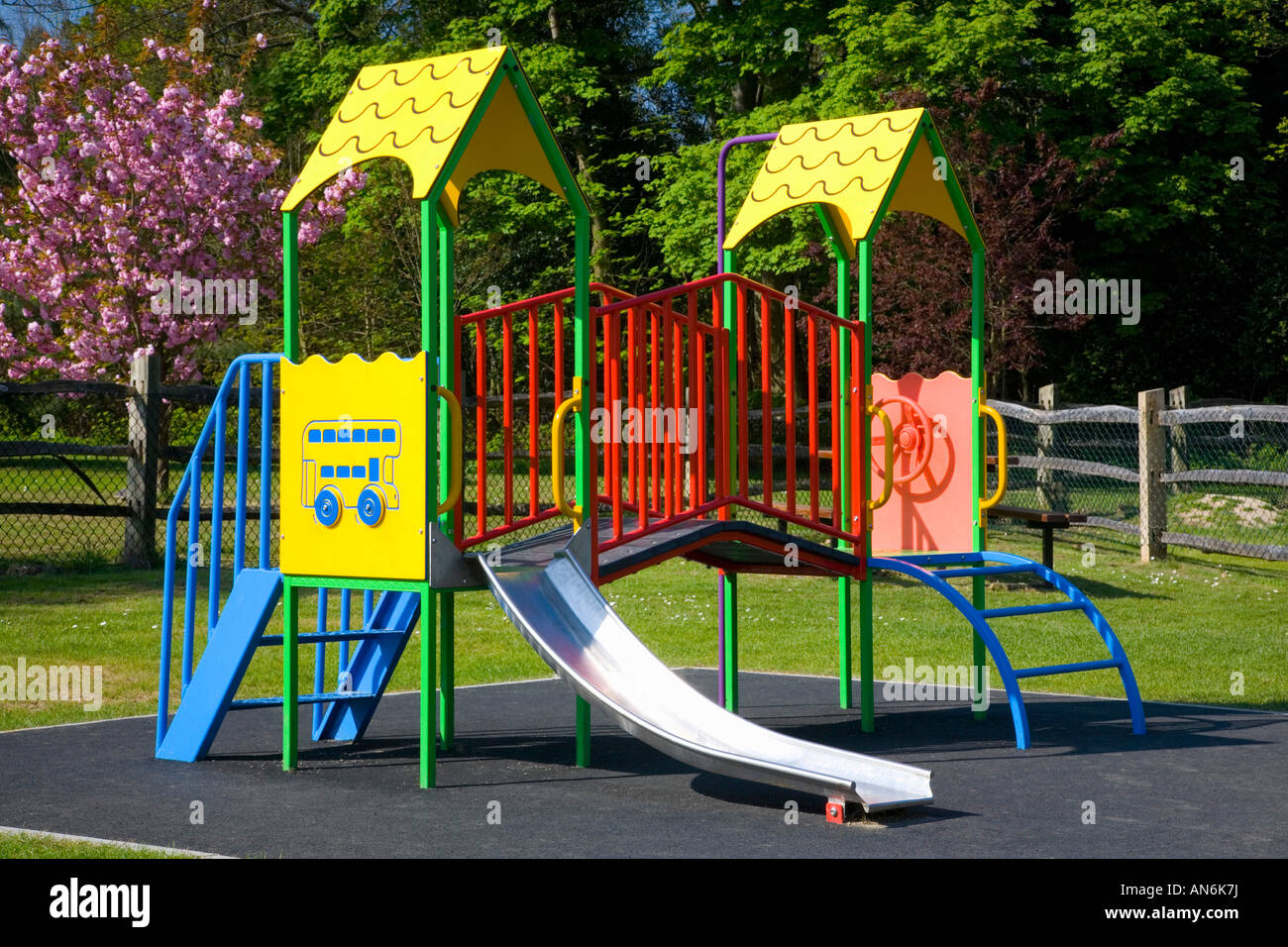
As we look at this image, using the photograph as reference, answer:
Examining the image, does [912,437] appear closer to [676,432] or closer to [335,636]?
[676,432]

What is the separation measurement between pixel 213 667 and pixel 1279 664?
6661 mm

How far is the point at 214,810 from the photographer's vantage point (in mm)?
5965

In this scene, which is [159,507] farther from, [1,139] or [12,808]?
[12,808]

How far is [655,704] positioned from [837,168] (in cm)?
362

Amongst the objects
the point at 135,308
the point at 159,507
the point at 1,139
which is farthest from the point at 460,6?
the point at 159,507

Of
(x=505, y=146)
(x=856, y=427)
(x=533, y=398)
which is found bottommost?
(x=856, y=427)

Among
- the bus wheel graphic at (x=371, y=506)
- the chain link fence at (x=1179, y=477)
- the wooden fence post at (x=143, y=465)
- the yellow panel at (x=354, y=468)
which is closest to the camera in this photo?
the yellow panel at (x=354, y=468)

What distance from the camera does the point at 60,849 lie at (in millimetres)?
5195

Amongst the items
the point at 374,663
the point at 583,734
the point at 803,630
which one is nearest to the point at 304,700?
the point at 374,663

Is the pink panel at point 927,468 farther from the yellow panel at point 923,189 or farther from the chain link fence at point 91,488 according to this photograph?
the chain link fence at point 91,488

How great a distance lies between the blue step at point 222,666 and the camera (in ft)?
23.1

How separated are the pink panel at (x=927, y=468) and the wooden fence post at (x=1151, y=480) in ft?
22.5

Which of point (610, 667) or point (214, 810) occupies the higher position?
point (610, 667)

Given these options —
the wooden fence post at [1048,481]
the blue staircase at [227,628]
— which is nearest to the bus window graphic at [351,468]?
the blue staircase at [227,628]
